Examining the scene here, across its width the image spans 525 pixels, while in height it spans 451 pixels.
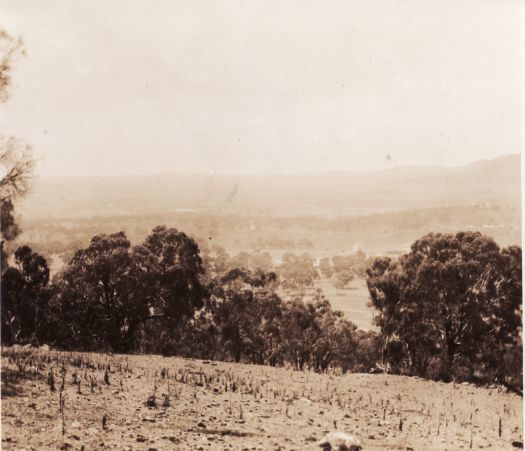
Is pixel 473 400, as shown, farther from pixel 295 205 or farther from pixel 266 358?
pixel 266 358

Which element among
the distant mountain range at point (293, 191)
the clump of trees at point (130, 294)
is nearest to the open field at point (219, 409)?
the distant mountain range at point (293, 191)

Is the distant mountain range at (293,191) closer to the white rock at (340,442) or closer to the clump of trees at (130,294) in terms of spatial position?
the clump of trees at (130,294)

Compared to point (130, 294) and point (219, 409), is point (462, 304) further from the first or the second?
point (219, 409)

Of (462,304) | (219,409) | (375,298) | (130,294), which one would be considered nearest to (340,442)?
(219,409)

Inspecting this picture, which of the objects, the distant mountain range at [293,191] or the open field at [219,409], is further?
the distant mountain range at [293,191]

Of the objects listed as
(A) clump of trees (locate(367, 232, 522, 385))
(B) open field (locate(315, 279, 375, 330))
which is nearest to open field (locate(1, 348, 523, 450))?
(A) clump of trees (locate(367, 232, 522, 385))

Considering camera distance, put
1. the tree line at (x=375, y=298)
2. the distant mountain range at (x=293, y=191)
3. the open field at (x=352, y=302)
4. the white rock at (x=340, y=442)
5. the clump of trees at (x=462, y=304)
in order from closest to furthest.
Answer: the white rock at (x=340, y=442) < the distant mountain range at (x=293, y=191) < the clump of trees at (x=462, y=304) < the tree line at (x=375, y=298) < the open field at (x=352, y=302)
